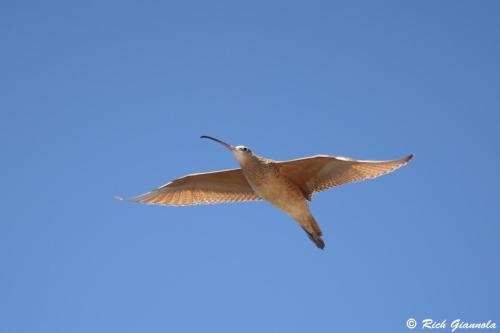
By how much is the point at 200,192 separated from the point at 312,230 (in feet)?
8.23

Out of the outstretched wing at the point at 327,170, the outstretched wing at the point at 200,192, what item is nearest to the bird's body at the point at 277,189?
the outstretched wing at the point at 327,170

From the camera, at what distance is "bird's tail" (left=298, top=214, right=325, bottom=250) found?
1280 centimetres

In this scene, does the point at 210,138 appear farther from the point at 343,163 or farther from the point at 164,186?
the point at 343,163

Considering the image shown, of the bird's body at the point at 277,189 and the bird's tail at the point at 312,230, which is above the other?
the bird's body at the point at 277,189

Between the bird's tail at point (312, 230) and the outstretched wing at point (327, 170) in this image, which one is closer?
the outstretched wing at point (327, 170)

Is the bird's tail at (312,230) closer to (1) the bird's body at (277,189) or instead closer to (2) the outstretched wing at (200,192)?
(1) the bird's body at (277,189)

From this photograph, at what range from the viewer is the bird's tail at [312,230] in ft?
42.0

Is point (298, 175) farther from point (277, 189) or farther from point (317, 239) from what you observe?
point (317, 239)

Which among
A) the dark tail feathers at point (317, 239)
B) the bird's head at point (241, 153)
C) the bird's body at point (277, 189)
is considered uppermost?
the bird's head at point (241, 153)

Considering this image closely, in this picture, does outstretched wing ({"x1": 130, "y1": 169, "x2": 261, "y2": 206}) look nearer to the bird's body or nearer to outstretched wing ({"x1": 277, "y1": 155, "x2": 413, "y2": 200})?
the bird's body

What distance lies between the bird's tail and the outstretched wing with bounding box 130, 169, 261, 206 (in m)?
1.34

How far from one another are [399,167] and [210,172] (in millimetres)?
3537

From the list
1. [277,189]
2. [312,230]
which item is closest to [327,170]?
[277,189]

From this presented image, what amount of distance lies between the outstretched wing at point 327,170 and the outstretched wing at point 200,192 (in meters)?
1.18
